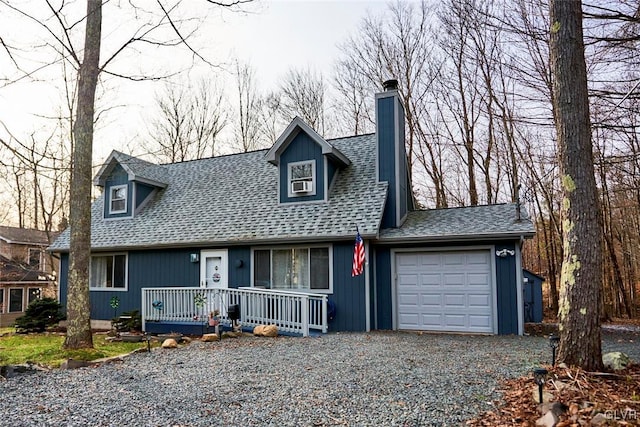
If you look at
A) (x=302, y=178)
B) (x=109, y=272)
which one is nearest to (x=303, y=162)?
(x=302, y=178)

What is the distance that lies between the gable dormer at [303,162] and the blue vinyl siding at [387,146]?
1.13m

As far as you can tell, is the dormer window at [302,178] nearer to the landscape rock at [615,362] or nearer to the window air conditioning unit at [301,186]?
the window air conditioning unit at [301,186]

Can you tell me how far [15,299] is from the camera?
21.2 meters

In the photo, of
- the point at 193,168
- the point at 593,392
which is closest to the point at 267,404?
the point at 593,392

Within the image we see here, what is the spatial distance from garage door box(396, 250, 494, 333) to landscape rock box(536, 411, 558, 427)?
5958mm

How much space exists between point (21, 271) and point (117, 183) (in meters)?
11.6

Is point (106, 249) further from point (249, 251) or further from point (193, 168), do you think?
point (249, 251)

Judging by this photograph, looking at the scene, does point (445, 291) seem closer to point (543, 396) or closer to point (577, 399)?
point (543, 396)

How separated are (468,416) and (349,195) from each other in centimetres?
732

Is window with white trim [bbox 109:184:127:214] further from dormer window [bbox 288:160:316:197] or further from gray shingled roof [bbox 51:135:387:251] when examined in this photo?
dormer window [bbox 288:160:316:197]

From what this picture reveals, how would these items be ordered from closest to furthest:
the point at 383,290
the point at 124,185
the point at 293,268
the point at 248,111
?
1. the point at 383,290
2. the point at 293,268
3. the point at 124,185
4. the point at 248,111

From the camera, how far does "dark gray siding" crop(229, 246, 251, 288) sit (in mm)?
10719

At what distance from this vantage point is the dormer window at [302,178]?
1098 centimetres

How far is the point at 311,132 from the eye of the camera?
10.8 metres
